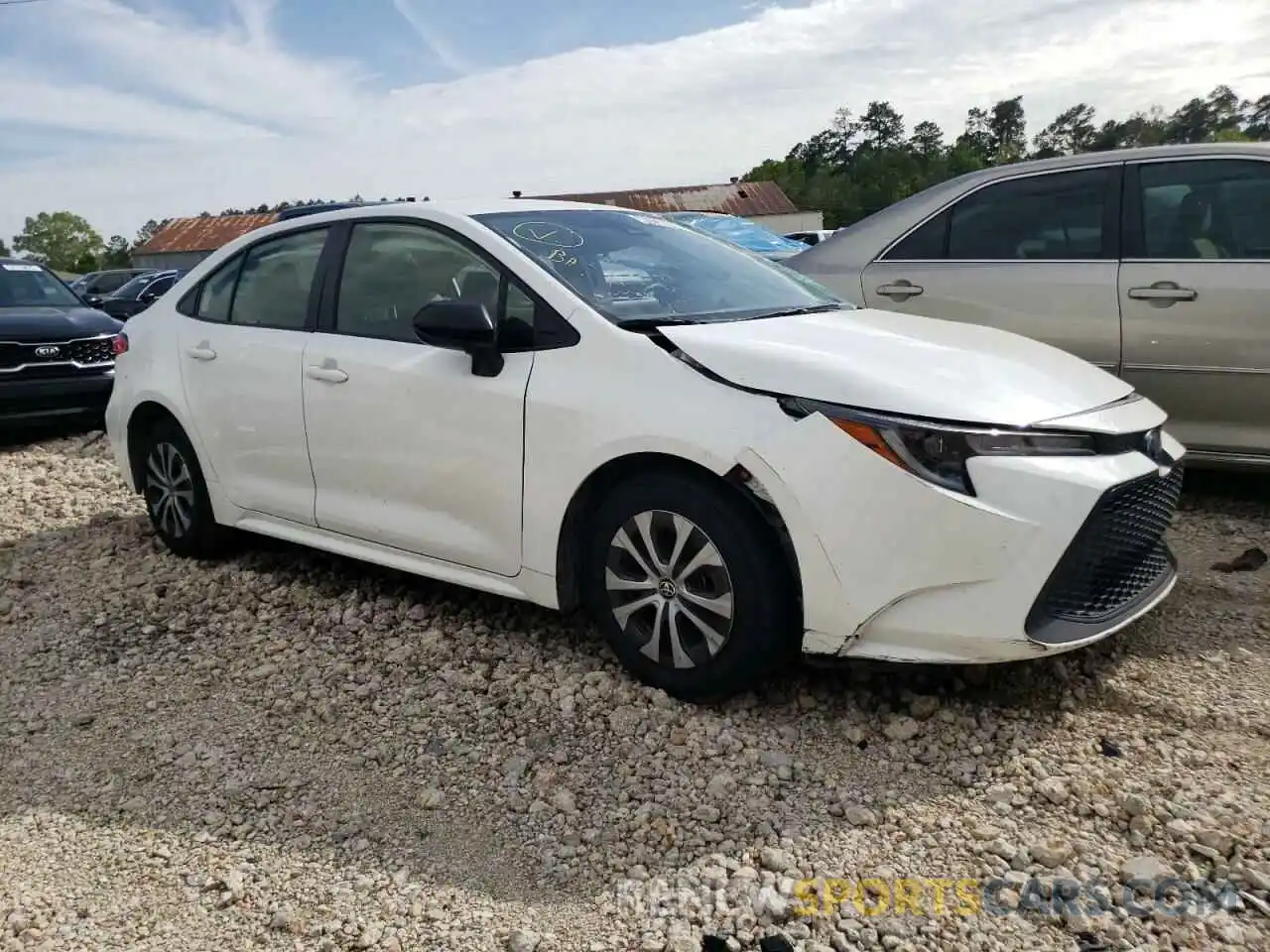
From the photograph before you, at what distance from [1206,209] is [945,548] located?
304cm

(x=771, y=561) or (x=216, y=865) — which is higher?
(x=771, y=561)

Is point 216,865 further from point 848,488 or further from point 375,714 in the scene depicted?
point 848,488

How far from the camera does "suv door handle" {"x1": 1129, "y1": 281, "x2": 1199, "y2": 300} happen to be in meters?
4.75

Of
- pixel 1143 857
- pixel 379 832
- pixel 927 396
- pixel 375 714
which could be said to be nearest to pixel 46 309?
pixel 375 714

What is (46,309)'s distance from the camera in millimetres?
9117

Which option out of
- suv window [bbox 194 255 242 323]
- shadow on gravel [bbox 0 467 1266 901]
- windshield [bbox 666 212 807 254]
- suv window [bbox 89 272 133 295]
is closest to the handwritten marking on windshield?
shadow on gravel [bbox 0 467 1266 901]

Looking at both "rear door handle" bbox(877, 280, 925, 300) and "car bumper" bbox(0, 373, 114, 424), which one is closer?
"rear door handle" bbox(877, 280, 925, 300)

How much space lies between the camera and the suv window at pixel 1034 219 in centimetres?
506

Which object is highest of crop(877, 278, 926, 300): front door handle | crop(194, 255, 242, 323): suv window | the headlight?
crop(194, 255, 242, 323): suv window

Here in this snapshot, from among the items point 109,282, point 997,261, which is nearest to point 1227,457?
point 997,261

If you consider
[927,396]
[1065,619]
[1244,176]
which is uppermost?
[1244,176]

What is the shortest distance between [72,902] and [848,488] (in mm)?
2178

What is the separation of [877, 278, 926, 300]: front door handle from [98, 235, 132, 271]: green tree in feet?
250

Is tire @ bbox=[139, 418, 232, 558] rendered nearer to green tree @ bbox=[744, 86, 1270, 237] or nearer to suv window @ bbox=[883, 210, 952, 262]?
suv window @ bbox=[883, 210, 952, 262]
